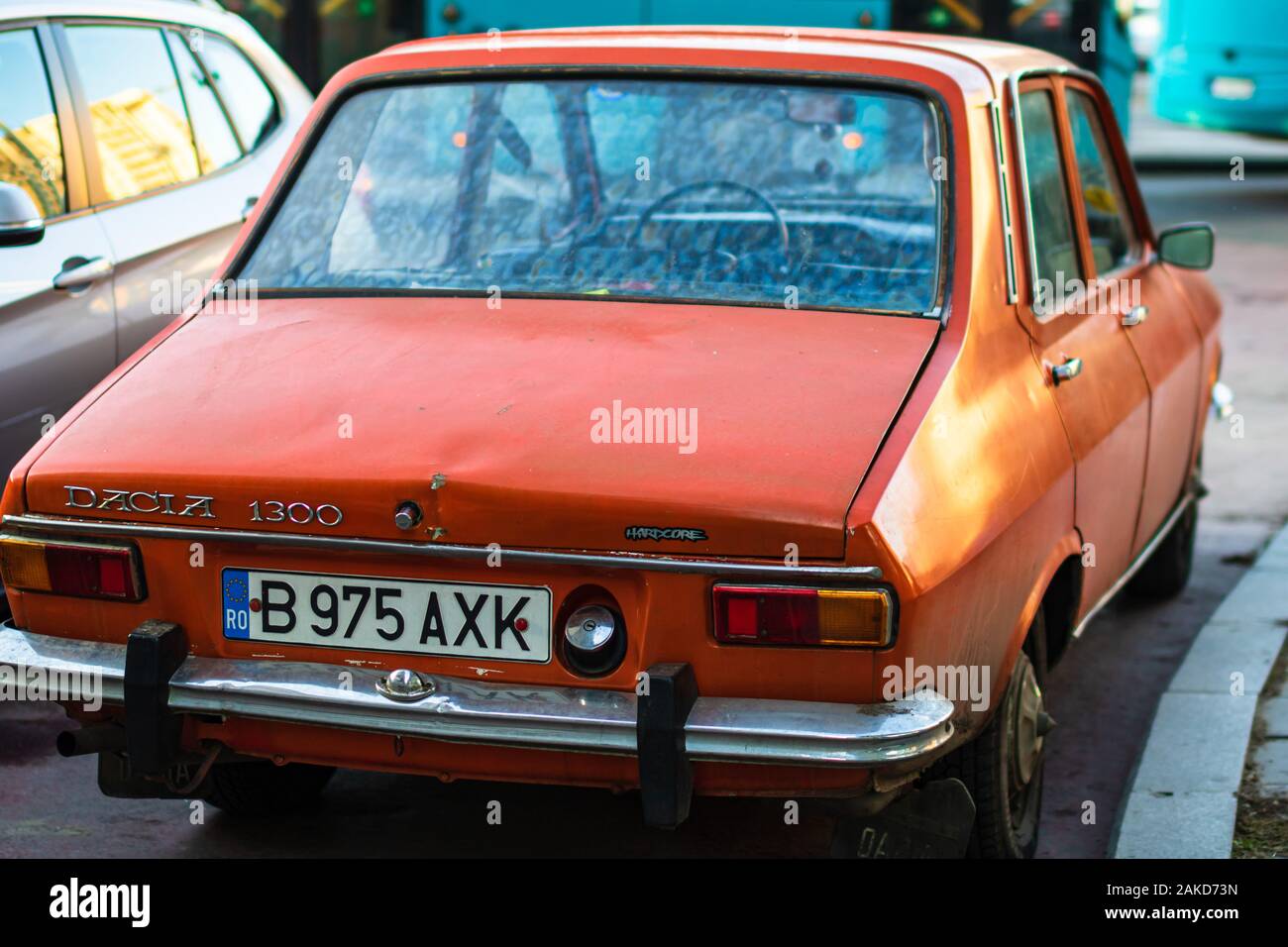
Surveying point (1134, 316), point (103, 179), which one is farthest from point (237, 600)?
point (103, 179)

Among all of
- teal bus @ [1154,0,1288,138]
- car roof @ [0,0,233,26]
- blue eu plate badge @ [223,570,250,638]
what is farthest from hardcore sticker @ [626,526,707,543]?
teal bus @ [1154,0,1288,138]

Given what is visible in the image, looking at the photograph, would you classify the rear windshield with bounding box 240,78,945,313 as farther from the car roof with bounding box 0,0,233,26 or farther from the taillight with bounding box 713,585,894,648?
the car roof with bounding box 0,0,233,26

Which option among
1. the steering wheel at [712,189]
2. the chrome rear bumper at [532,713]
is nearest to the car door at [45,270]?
the chrome rear bumper at [532,713]

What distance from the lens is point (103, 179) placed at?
17.8ft

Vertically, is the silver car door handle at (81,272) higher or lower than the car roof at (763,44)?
lower

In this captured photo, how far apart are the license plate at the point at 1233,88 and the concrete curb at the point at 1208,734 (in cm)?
1202

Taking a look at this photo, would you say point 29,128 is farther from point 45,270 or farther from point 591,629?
point 591,629

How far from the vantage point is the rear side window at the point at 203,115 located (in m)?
5.97

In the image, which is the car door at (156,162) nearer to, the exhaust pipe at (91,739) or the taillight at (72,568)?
the taillight at (72,568)

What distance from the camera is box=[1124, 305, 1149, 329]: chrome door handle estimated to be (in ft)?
15.0

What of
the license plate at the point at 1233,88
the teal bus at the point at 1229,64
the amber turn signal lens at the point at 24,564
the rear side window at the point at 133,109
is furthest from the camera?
the license plate at the point at 1233,88

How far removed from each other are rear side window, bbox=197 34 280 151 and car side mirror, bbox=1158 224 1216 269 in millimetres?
3057
